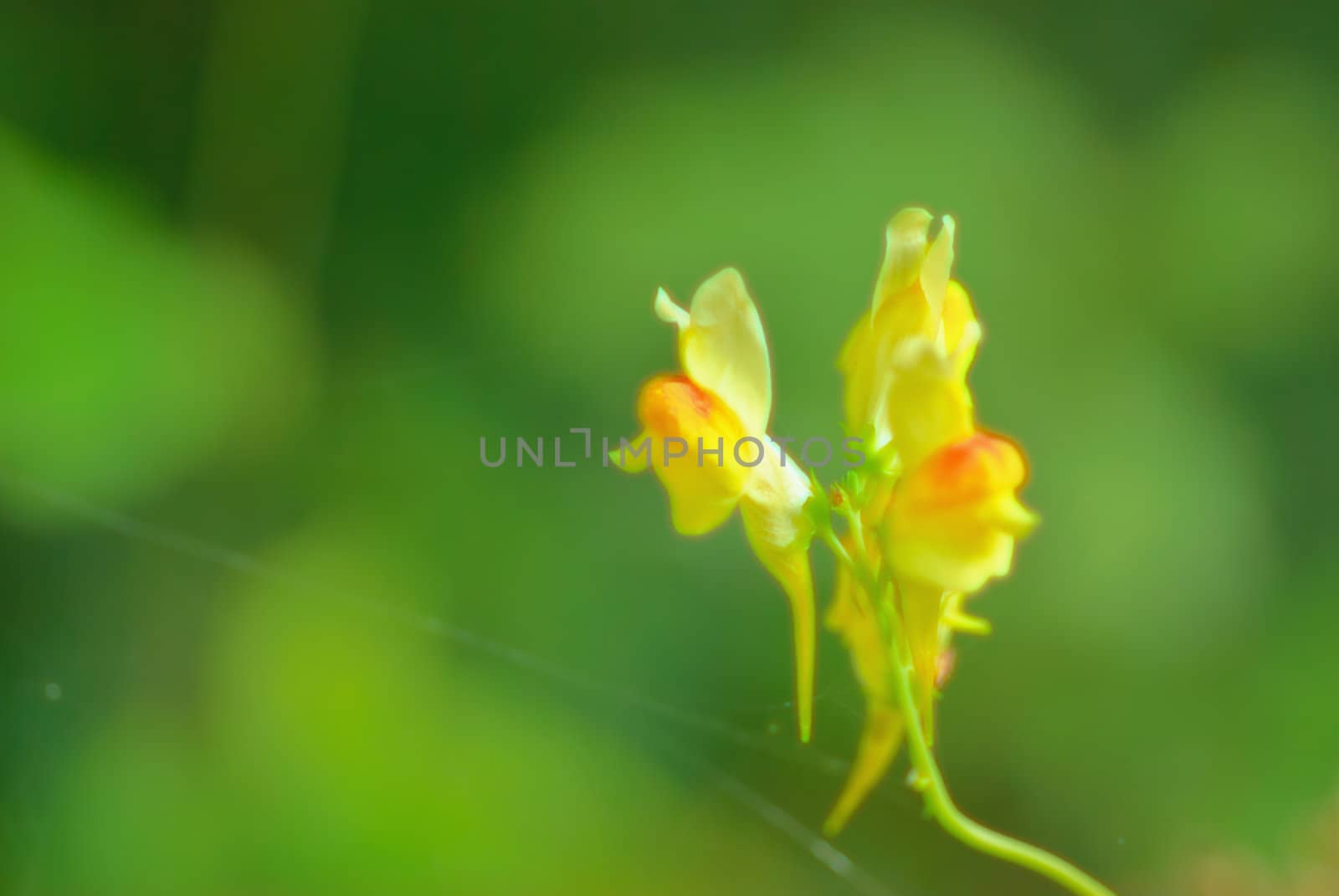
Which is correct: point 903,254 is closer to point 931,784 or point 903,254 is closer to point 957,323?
point 957,323

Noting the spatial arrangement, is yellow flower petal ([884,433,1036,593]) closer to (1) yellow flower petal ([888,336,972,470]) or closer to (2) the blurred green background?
(1) yellow flower petal ([888,336,972,470])

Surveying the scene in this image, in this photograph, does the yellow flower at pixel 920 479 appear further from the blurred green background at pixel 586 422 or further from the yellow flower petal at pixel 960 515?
the blurred green background at pixel 586 422

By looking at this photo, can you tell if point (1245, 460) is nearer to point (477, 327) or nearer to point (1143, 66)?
point (1143, 66)

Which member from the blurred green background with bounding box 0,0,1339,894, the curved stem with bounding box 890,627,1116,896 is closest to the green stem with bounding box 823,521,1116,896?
the curved stem with bounding box 890,627,1116,896

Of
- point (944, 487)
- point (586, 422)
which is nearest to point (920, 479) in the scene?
point (944, 487)

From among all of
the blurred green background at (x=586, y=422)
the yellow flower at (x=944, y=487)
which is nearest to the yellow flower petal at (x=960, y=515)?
the yellow flower at (x=944, y=487)

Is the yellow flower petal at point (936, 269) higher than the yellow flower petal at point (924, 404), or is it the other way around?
the yellow flower petal at point (936, 269)
